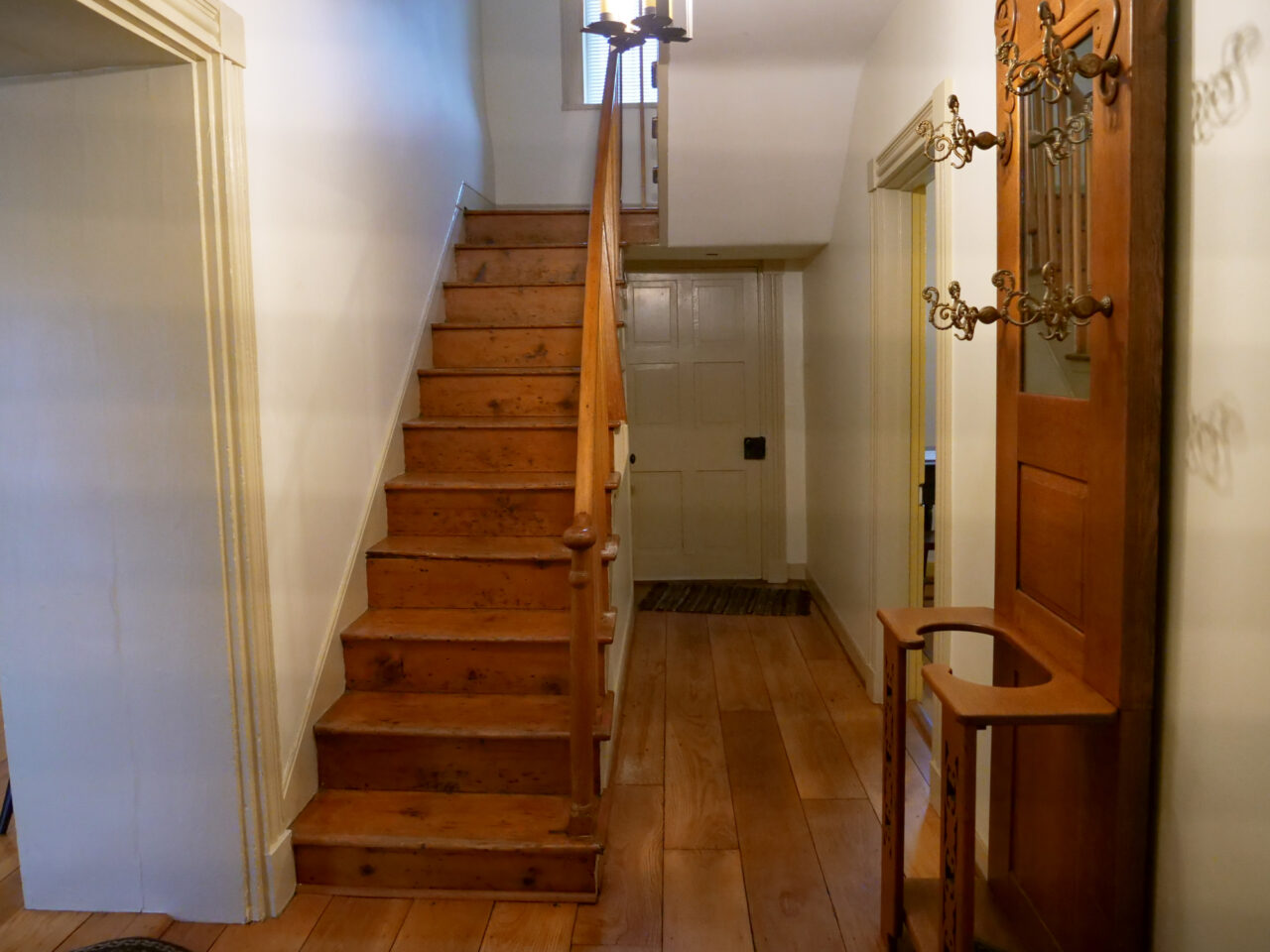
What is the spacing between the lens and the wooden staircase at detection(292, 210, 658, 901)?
237 cm

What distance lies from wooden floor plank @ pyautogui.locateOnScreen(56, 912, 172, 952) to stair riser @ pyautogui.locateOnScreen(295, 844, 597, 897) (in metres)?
0.33

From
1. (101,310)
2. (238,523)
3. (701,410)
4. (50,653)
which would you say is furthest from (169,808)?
(701,410)

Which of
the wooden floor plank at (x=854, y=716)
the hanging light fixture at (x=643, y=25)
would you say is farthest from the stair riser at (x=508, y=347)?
the wooden floor plank at (x=854, y=716)

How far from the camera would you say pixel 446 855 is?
236 centimetres

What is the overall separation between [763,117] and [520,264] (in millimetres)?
1241

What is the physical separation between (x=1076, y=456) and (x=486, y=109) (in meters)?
4.67

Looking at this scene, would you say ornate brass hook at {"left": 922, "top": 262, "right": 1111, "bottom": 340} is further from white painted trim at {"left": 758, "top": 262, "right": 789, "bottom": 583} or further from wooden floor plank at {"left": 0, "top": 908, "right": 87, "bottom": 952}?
white painted trim at {"left": 758, "top": 262, "right": 789, "bottom": 583}

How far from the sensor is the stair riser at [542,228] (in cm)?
448

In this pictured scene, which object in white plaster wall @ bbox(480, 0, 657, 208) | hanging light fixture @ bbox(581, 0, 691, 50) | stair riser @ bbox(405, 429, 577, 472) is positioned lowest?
stair riser @ bbox(405, 429, 577, 472)

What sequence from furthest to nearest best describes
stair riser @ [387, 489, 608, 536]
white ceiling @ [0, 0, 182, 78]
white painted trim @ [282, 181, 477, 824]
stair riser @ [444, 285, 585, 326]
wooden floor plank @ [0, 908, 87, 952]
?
stair riser @ [444, 285, 585, 326] < stair riser @ [387, 489, 608, 536] < white painted trim @ [282, 181, 477, 824] < wooden floor plank @ [0, 908, 87, 952] < white ceiling @ [0, 0, 182, 78]

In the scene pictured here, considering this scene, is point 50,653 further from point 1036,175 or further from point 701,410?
point 701,410

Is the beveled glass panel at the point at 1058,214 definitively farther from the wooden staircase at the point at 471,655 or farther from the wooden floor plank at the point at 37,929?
the wooden floor plank at the point at 37,929

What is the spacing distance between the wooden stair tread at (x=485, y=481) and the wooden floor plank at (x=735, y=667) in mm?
1118

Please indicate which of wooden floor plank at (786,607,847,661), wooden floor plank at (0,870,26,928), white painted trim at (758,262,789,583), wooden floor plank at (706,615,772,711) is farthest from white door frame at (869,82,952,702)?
wooden floor plank at (0,870,26,928)
